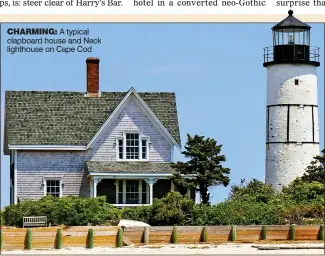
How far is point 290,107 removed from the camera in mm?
54312

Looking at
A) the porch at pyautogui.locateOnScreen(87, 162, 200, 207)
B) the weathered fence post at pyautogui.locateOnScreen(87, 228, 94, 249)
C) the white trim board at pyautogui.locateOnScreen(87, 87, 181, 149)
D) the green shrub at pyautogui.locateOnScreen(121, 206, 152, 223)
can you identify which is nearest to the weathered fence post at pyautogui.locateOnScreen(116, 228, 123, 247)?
the weathered fence post at pyautogui.locateOnScreen(87, 228, 94, 249)

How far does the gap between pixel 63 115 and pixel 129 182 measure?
146 inches

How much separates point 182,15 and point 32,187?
17.1 m

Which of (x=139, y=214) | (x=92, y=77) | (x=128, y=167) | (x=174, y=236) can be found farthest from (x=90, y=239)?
(x=92, y=77)

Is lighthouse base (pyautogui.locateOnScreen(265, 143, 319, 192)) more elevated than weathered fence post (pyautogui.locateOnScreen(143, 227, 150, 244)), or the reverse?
lighthouse base (pyautogui.locateOnScreen(265, 143, 319, 192))

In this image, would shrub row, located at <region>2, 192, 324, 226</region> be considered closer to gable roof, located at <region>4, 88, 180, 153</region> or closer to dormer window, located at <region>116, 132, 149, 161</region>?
gable roof, located at <region>4, 88, 180, 153</region>

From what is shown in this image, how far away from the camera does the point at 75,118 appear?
2072 inches

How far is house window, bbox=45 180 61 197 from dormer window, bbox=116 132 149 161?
2615mm

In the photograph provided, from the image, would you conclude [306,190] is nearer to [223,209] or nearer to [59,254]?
[223,209]

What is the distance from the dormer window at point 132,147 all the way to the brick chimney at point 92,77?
2250 millimetres

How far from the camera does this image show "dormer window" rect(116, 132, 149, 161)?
52281mm

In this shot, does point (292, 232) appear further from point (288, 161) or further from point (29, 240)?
point (288, 161)

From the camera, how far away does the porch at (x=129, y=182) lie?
5084 centimetres
